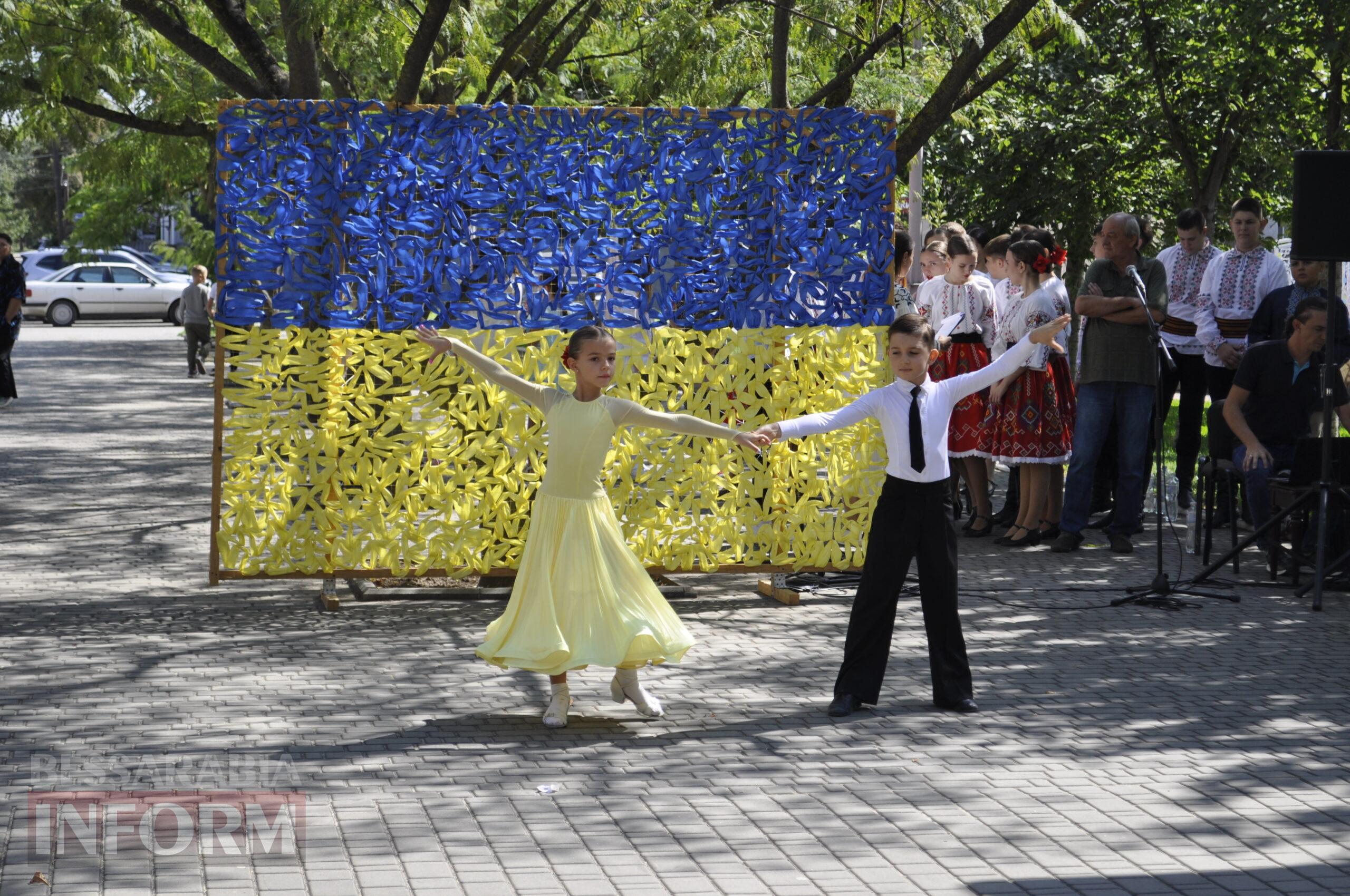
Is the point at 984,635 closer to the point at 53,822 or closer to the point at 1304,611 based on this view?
the point at 1304,611

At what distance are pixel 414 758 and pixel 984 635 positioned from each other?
149 inches

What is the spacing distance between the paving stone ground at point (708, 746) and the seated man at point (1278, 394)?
881mm

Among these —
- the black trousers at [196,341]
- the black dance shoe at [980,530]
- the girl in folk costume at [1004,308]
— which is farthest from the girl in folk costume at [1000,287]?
the black trousers at [196,341]

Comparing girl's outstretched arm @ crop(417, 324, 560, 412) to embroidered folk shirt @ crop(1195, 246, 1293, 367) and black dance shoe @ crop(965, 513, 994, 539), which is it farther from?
embroidered folk shirt @ crop(1195, 246, 1293, 367)

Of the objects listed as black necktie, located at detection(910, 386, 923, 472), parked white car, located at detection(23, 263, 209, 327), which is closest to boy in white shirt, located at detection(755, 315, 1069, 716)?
black necktie, located at detection(910, 386, 923, 472)

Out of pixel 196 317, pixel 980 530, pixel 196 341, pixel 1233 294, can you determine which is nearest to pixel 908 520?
pixel 980 530

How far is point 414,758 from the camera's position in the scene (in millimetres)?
6621

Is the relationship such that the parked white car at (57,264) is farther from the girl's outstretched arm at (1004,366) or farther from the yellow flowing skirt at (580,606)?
the girl's outstretched arm at (1004,366)

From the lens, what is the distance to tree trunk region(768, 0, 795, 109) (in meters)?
12.2

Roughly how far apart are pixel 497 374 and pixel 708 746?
6.33 ft

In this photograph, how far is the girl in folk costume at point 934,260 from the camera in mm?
13148

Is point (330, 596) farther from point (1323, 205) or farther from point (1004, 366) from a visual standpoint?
point (1323, 205)

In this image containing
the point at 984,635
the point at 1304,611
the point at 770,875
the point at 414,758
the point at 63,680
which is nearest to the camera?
the point at 770,875

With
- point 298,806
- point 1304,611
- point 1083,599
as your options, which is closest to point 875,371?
point 1083,599
